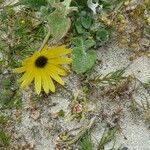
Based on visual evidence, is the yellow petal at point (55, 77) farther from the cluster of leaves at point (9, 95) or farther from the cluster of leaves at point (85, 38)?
the cluster of leaves at point (9, 95)

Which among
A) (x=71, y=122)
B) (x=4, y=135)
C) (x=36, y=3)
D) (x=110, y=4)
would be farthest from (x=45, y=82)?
(x=110, y=4)

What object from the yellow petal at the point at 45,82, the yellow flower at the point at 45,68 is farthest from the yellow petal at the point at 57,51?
the yellow petal at the point at 45,82

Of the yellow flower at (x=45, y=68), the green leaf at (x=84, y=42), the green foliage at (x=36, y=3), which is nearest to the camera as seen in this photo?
the yellow flower at (x=45, y=68)

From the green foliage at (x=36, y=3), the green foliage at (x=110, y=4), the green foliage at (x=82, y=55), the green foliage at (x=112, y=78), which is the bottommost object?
the green foliage at (x=112, y=78)

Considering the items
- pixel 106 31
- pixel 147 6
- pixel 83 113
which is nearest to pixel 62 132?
pixel 83 113

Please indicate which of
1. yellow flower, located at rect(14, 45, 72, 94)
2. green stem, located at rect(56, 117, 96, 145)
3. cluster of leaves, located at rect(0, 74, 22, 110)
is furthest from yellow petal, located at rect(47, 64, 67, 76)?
green stem, located at rect(56, 117, 96, 145)

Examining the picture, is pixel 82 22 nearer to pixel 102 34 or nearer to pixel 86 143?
pixel 102 34

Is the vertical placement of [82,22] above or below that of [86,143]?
above
